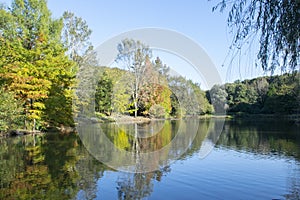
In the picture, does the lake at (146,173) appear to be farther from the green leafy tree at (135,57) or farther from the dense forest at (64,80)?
the green leafy tree at (135,57)

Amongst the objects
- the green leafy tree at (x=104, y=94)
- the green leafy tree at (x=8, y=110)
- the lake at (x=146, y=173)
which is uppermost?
the green leafy tree at (x=104, y=94)

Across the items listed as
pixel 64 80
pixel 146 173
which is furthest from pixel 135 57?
pixel 146 173

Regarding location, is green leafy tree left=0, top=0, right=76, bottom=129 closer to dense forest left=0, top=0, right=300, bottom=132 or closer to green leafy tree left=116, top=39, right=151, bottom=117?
dense forest left=0, top=0, right=300, bottom=132

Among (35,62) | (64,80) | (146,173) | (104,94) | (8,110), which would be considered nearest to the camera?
(146,173)

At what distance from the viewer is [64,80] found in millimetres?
26109

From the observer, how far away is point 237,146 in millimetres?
18953

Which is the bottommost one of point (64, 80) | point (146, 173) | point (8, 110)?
point (146, 173)

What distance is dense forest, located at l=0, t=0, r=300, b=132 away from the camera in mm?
21328

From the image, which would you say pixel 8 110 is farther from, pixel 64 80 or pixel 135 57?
pixel 135 57

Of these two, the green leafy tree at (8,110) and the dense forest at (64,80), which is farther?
the dense forest at (64,80)

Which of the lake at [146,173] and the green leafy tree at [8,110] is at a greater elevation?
the green leafy tree at [8,110]

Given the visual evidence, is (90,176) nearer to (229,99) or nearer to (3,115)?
(3,115)

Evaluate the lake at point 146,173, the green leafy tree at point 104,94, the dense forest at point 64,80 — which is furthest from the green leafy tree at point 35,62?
the green leafy tree at point 104,94

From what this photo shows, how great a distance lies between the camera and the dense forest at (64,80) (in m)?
21.3
